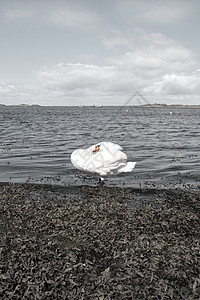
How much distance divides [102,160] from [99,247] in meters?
4.38

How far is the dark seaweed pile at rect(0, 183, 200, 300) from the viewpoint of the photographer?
4176 millimetres

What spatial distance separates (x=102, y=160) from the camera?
9430 mm

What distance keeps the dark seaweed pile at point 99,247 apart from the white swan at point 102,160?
131cm

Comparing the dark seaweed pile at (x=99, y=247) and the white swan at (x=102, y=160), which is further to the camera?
the white swan at (x=102, y=160)

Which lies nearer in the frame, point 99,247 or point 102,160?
point 99,247

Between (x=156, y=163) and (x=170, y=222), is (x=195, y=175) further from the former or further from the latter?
(x=170, y=222)

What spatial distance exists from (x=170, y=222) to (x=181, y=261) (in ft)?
5.85

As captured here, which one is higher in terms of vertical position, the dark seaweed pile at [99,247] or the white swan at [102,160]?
the white swan at [102,160]

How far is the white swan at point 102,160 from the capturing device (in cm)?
945

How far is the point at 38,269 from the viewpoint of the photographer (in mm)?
4586

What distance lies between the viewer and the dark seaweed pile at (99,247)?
4.18 meters

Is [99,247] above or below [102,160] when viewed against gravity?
below

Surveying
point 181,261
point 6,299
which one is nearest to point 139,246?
point 181,261

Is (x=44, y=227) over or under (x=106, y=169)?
under
